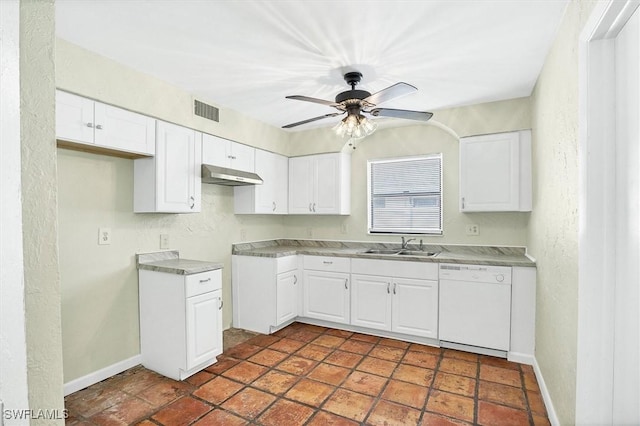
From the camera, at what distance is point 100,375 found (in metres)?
2.65

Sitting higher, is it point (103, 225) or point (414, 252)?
point (103, 225)

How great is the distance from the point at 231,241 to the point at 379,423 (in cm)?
252

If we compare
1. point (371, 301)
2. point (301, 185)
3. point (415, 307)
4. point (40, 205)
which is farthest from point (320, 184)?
point (40, 205)

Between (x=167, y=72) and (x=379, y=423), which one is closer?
(x=379, y=423)

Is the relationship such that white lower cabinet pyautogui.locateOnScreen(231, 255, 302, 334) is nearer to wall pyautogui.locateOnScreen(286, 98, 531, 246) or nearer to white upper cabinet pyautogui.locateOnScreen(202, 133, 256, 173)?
wall pyautogui.locateOnScreen(286, 98, 531, 246)

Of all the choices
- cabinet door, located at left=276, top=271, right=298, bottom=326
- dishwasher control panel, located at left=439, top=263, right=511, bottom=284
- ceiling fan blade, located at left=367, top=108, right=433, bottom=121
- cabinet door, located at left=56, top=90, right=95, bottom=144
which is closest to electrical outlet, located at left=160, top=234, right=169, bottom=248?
cabinet door, located at left=56, top=90, right=95, bottom=144

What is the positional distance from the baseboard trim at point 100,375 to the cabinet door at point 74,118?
179 centimetres

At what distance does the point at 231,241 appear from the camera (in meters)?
3.93

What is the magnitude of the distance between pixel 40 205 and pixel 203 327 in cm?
212

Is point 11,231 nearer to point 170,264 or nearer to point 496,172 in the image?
point 170,264

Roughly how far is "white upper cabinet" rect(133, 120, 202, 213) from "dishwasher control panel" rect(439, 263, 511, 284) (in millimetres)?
2494

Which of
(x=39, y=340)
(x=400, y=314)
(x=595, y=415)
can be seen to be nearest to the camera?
(x=39, y=340)

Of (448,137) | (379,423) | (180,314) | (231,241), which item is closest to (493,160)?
(448,137)

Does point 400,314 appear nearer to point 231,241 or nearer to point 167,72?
point 231,241
